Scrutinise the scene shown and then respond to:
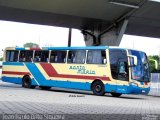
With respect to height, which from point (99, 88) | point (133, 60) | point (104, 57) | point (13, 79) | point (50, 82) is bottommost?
point (99, 88)

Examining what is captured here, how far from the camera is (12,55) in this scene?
29.6 m

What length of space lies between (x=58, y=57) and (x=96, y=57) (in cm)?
317

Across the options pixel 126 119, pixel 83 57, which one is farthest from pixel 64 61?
pixel 126 119

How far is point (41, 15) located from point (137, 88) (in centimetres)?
1267

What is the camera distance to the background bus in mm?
23234

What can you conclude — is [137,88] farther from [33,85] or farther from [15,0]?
[15,0]

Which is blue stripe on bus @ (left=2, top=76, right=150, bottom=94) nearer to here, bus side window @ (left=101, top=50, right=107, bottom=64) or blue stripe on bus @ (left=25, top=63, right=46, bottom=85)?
blue stripe on bus @ (left=25, top=63, right=46, bottom=85)

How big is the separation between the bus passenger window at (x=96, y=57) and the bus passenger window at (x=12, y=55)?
6707mm

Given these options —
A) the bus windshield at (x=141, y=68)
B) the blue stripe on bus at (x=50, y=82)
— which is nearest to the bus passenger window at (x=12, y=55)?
the blue stripe on bus at (x=50, y=82)

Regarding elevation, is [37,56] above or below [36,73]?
above

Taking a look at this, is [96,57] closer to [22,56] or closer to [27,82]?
[27,82]

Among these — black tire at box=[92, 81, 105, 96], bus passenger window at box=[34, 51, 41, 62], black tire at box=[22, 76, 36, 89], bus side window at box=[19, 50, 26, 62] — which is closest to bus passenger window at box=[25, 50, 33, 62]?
bus side window at box=[19, 50, 26, 62]

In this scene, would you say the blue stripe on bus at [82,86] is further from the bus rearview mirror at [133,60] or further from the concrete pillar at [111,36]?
the concrete pillar at [111,36]

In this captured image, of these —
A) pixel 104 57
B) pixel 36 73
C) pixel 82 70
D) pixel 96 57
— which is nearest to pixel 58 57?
pixel 36 73
